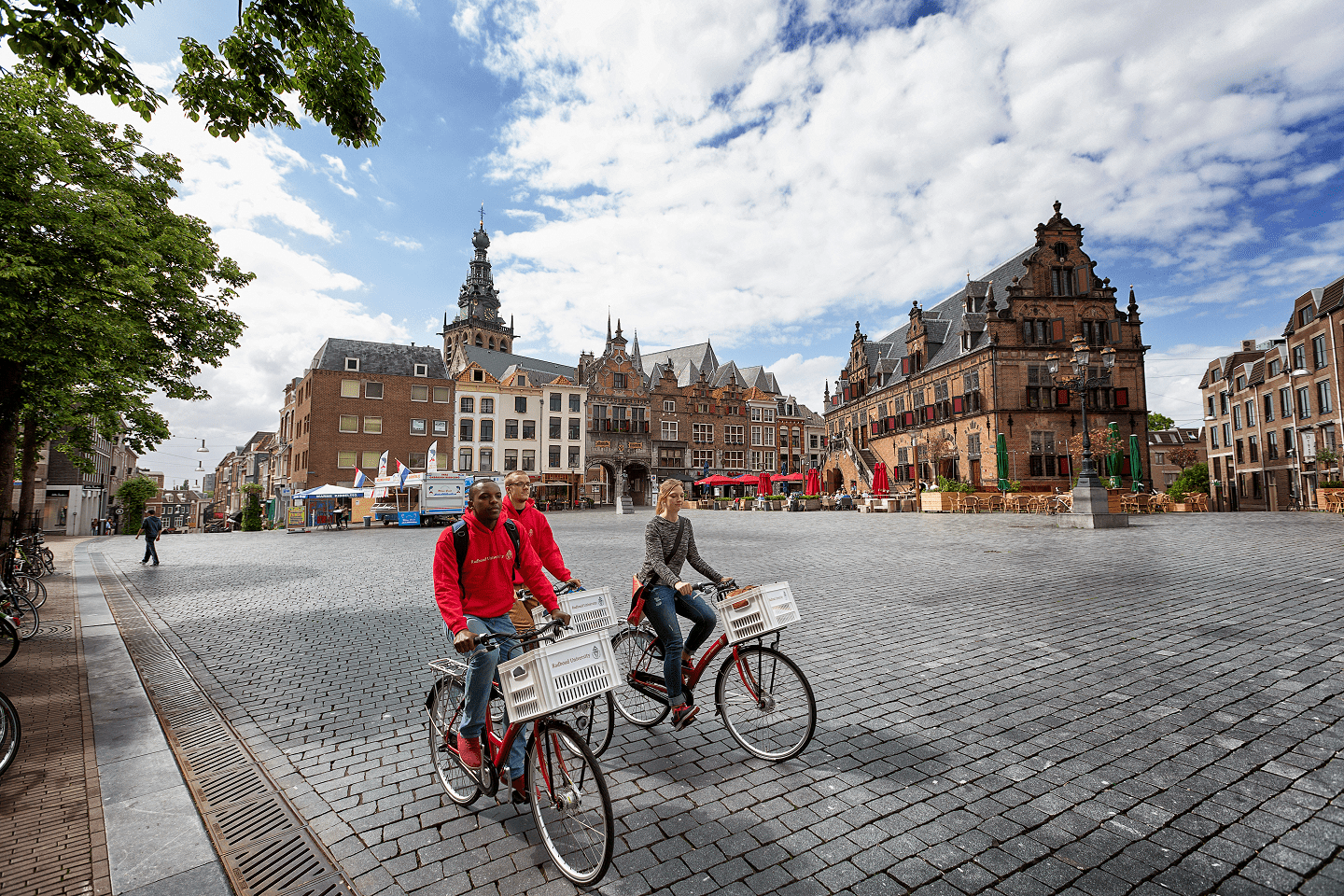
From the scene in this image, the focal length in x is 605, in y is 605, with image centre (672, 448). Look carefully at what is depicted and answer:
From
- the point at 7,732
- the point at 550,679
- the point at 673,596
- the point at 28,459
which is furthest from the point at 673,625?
the point at 28,459

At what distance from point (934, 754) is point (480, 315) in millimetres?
80723

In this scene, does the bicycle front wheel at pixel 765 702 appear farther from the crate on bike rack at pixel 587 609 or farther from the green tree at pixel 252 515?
the green tree at pixel 252 515

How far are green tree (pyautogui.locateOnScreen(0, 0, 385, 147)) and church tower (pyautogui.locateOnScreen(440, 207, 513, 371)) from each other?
7274 cm

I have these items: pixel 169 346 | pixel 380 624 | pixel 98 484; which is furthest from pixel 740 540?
pixel 98 484

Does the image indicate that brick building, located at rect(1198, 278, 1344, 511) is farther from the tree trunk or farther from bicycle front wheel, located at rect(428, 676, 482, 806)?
the tree trunk

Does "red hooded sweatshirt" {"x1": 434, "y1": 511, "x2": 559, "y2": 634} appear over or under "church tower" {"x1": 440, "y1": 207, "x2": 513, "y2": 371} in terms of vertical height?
under

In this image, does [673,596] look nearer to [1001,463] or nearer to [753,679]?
[753,679]

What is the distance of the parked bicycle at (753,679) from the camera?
12.5 feet

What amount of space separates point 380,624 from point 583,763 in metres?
6.15

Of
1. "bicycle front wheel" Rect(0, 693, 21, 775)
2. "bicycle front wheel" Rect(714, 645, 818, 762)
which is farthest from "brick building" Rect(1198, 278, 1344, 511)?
"bicycle front wheel" Rect(0, 693, 21, 775)

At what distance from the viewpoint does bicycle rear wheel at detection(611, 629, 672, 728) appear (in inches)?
173

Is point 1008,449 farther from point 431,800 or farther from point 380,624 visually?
point 431,800

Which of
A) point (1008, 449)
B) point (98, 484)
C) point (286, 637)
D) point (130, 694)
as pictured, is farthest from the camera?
point (98, 484)

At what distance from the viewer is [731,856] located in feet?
9.21
